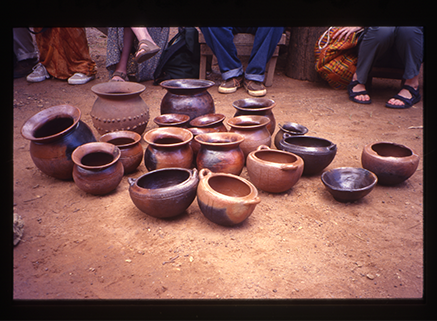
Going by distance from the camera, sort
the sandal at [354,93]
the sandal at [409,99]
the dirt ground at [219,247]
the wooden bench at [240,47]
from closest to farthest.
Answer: the dirt ground at [219,247], the sandal at [409,99], the sandal at [354,93], the wooden bench at [240,47]

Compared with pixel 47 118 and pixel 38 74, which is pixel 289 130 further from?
pixel 38 74

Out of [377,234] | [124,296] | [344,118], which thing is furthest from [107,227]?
[344,118]

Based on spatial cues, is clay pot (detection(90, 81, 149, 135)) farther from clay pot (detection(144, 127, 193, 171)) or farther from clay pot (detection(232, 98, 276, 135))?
clay pot (detection(232, 98, 276, 135))

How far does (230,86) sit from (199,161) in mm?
2920

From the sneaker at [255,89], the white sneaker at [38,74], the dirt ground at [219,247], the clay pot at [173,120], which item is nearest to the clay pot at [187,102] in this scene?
the clay pot at [173,120]

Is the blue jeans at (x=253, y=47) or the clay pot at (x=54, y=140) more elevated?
the blue jeans at (x=253, y=47)

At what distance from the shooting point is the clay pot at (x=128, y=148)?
2.53m

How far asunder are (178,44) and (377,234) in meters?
4.36

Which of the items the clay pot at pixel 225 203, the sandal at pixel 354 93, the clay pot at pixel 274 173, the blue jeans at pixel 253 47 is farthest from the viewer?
the blue jeans at pixel 253 47

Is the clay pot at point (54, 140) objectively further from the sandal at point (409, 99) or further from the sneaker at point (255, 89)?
the sandal at point (409, 99)

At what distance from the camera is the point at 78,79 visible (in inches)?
196

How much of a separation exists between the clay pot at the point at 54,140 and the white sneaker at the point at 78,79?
276cm

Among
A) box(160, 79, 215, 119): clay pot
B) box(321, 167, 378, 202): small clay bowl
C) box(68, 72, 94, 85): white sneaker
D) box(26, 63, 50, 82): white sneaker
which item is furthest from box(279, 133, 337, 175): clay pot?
box(26, 63, 50, 82): white sneaker
